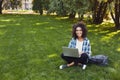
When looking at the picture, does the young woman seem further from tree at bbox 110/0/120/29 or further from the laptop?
tree at bbox 110/0/120/29

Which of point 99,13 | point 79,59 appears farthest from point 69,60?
point 99,13

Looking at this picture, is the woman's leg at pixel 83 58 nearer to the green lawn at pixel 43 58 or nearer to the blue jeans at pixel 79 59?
the blue jeans at pixel 79 59

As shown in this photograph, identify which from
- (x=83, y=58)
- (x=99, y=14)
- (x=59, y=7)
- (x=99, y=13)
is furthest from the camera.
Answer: (x=59, y=7)

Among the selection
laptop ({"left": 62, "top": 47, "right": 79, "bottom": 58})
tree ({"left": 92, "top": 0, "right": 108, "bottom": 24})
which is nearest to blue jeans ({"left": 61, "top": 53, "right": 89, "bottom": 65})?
laptop ({"left": 62, "top": 47, "right": 79, "bottom": 58})

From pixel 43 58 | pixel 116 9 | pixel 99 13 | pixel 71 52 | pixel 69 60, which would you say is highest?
pixel 116 9

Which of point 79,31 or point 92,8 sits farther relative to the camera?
point 92,8

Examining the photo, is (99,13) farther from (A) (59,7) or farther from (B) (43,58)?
(B) (43,58)

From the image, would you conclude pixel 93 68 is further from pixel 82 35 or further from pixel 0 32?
pixel 0 32

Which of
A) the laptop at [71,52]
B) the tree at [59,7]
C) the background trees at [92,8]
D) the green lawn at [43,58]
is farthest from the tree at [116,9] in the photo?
the laptop at [71,52]

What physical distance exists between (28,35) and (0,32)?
1.58 metres

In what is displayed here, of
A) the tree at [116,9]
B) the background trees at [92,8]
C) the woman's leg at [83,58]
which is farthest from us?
the background trees at [92,8]

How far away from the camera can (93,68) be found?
8.49m

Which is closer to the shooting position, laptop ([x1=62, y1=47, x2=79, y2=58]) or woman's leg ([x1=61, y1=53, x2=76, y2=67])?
laptop ([x1=62, y1=47, x2=79, y2=58])

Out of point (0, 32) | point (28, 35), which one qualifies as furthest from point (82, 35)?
point (0, 32)
